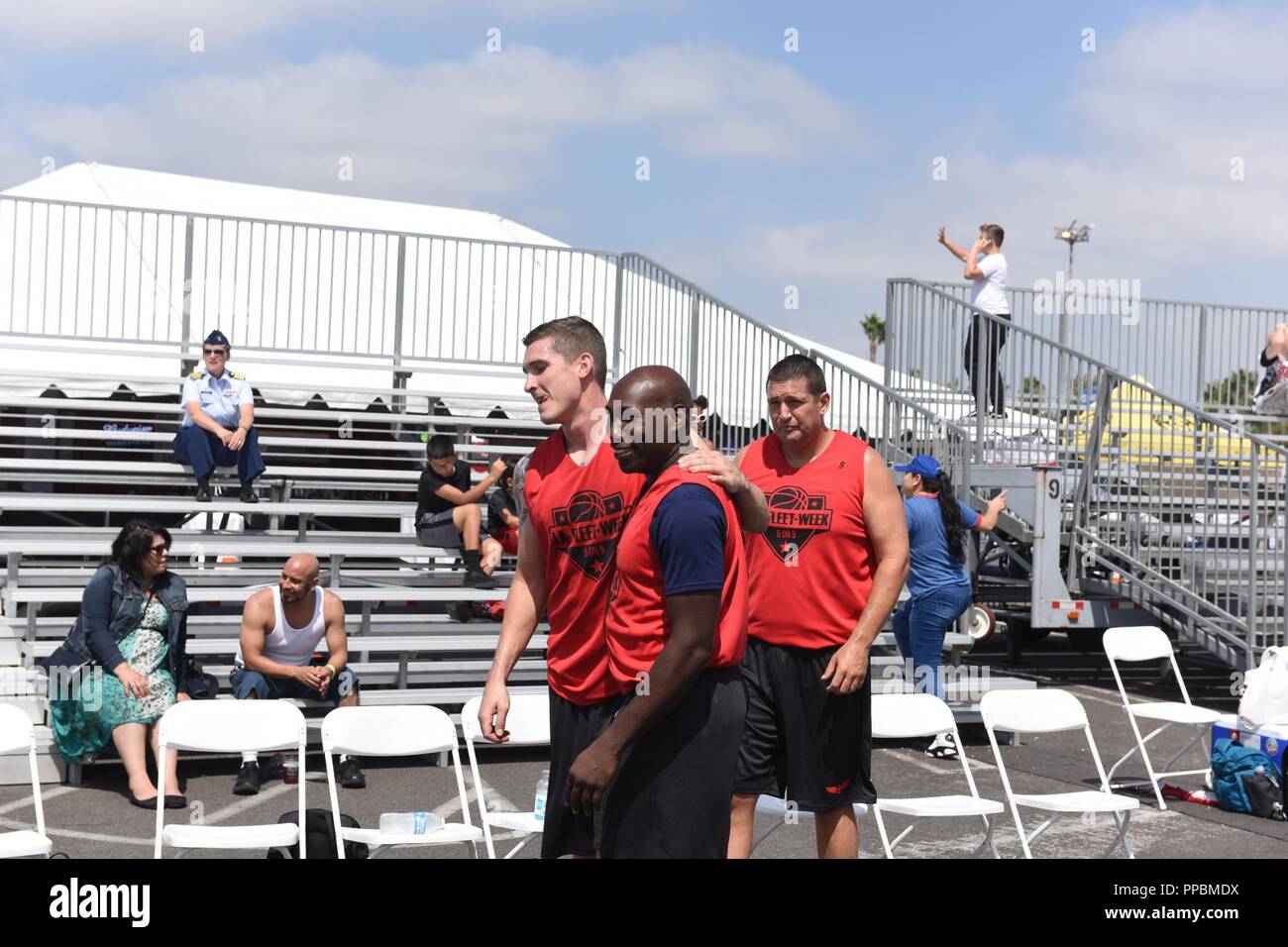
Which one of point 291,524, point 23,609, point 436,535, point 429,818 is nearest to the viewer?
point 429,818

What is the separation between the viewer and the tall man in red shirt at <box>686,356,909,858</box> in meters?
4.82

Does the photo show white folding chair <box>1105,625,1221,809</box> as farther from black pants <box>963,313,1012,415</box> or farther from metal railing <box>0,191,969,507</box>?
metal railing <box>0,191,969,507</box>

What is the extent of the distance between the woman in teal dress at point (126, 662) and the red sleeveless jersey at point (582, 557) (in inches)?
164

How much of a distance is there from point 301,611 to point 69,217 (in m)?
7.20

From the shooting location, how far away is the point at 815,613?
4934 millimetres

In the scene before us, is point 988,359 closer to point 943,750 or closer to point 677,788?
point 943,750

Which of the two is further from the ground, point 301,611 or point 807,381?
point 807,381

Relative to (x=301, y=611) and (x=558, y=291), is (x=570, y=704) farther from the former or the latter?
(x=558, y=291)

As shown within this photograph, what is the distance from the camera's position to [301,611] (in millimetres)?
8086

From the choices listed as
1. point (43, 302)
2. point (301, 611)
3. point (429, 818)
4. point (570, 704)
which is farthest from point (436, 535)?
point (570, 704)

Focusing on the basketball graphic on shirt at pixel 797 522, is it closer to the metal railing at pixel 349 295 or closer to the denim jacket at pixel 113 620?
the denim jacket at pixel 113 620

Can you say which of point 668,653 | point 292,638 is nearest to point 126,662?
point 292,638

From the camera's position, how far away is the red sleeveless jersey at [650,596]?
3600mm

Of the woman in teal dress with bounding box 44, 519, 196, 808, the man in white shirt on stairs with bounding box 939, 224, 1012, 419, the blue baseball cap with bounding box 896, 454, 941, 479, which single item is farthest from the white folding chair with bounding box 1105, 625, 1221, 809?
the woman in teal dress with bounding box 44, 519, 196, 808
